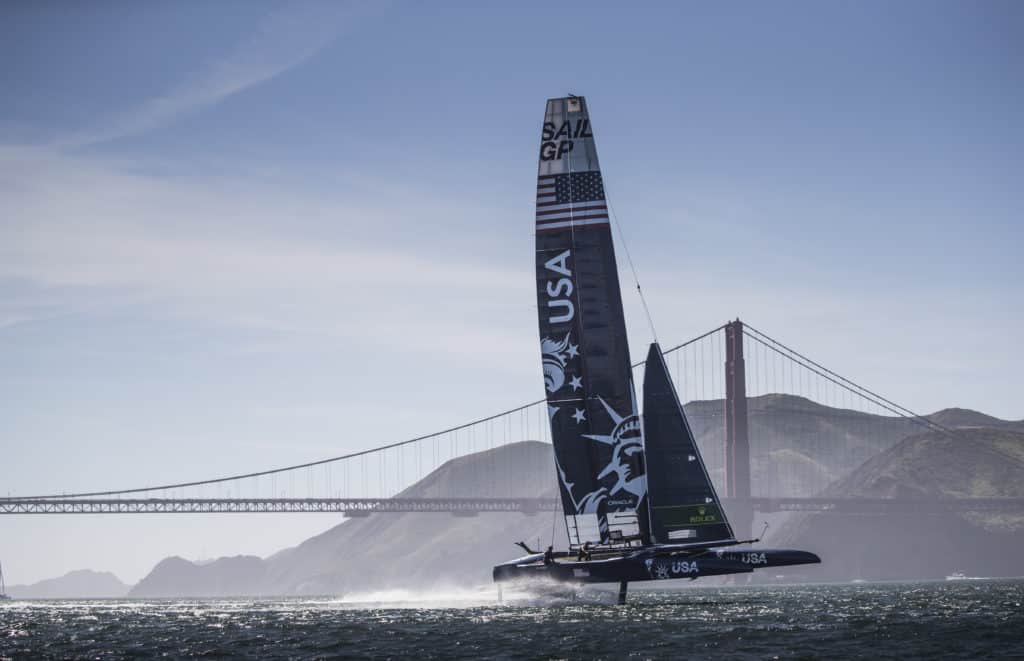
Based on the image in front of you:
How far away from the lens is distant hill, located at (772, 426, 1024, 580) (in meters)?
135

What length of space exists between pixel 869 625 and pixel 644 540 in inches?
234

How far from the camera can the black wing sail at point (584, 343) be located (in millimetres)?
34750

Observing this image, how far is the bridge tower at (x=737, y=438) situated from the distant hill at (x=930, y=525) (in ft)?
85.2

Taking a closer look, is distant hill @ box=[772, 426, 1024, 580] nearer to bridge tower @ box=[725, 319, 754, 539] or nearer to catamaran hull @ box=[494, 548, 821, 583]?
bridge tower @ box=[725, 319, 754, 539]

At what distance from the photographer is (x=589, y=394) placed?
3491 centimetres

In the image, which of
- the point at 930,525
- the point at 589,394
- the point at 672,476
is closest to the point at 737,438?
the point at 930,525

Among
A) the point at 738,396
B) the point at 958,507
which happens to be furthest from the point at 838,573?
the point at 738,396

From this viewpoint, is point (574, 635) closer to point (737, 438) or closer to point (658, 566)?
point (658, 566)

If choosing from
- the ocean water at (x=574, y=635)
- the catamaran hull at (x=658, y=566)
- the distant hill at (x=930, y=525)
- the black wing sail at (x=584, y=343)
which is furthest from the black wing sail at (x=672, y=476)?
the distant hill at (x=930, y=525)

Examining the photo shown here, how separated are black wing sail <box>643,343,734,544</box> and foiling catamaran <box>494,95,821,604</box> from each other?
36 millimetres

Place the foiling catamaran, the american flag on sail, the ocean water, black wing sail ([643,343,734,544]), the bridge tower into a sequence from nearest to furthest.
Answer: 1. the ocean water
2. the foiling catamaran
3. the american flag on sail
4. black wing sail ([643,343,734,544])
5. the bridge tower

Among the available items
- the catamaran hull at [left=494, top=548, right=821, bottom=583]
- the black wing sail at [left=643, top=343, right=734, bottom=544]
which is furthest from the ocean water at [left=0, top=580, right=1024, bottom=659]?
the black wing sail at [left=643, top=343, right=734, bottom=544]

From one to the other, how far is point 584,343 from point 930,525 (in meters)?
113

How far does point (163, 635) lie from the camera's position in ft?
114
